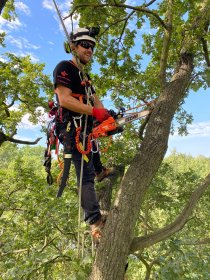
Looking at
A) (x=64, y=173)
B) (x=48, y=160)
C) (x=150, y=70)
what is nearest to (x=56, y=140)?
(x=48, y=160)

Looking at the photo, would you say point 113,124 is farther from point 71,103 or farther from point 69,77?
point 69,77

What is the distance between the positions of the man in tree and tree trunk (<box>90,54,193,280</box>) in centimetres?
27

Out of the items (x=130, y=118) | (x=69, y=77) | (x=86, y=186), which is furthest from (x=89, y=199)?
(x=69, y=77)

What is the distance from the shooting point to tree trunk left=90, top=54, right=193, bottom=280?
8.27ft

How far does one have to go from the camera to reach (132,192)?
2.80m

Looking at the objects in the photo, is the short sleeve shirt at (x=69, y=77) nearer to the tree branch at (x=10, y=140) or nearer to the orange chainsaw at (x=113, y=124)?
the orange chainsaw at (x=113, y=124)

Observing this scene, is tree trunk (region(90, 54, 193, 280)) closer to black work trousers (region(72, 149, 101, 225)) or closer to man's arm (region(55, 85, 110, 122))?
black work trousers (region(72, 149, 101, 225))

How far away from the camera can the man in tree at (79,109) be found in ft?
9.34

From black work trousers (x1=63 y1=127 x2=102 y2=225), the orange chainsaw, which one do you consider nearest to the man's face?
the orange chainsaw

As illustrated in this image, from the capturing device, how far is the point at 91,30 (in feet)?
10.6

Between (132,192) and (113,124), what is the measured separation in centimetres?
75

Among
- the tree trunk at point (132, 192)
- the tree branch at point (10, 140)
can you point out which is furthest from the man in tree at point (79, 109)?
the tree branch at point (10, 140)

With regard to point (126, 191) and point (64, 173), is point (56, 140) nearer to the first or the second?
point (64, 173)

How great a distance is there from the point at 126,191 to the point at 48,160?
107 cm
